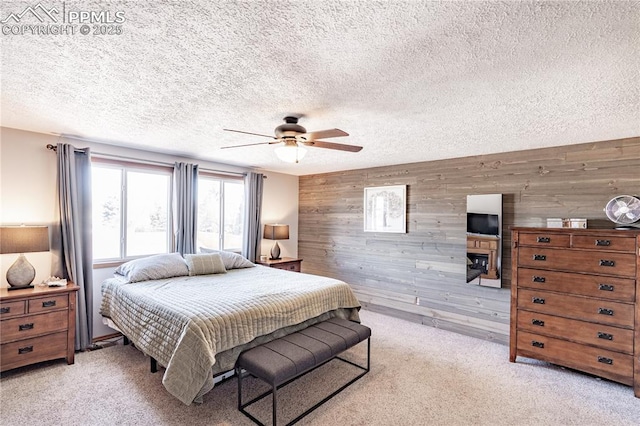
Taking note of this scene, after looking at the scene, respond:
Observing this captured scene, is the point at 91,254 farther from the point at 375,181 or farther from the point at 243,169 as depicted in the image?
the point at 375,181

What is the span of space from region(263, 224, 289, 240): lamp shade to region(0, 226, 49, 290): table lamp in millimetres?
2973

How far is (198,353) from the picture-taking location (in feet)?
7.43

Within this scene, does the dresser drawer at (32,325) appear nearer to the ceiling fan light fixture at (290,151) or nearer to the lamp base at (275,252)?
the ceiling fan light fixture at (290,151)

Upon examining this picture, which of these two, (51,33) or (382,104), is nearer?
(51,33)

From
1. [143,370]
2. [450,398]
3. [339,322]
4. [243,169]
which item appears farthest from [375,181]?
[143,370]

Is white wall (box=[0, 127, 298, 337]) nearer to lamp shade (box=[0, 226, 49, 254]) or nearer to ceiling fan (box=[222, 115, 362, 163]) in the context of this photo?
lamp shade (box=[0, 226, 49, 254])

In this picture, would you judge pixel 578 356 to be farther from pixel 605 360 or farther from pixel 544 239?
pixel 544 239

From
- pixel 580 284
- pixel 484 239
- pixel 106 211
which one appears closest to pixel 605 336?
pixel 580 284

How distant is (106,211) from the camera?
394 cm

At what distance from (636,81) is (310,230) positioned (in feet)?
15.9

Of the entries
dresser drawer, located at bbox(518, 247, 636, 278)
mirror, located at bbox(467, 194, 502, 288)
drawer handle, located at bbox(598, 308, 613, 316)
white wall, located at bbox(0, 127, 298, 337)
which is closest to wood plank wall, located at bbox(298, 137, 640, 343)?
mirror, located at bbox(467, 194, 502, 288)

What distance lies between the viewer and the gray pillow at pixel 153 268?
3554 millimetres

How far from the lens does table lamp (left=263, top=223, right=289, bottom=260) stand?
5395mm

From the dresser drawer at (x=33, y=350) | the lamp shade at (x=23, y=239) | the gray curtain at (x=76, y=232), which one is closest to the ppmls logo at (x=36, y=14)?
the lamp shade at (x=23, y=239)
